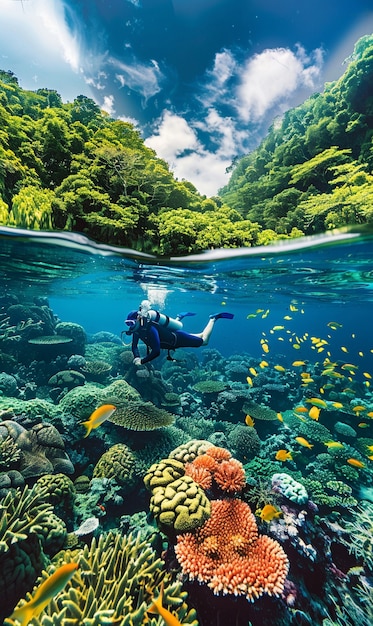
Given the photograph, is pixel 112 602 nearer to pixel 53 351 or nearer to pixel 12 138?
pixel 53 351

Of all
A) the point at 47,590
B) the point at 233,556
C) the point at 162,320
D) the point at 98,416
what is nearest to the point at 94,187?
the point at 162,320

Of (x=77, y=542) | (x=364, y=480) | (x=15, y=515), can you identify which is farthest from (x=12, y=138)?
(x=364, y=480)

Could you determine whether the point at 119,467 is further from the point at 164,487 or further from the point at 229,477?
the point at 229,477

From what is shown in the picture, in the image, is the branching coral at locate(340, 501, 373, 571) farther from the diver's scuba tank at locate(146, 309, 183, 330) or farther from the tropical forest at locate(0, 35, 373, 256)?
the tropical forest at locate(0, 35, 373, 256)

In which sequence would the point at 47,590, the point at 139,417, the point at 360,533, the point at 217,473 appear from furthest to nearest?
the point at 139,417 → the point at 360,533 → the point at 217,473 → the point at 47,590

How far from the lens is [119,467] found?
20.7ft

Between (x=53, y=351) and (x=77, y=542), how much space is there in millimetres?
8830

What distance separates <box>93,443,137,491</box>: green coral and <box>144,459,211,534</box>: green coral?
1142 millimetres

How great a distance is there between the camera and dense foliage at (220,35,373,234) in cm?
853

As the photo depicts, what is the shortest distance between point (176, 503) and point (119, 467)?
7.05ft

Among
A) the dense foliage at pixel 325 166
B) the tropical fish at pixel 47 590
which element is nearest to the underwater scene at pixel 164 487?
the tropical fish at pixel 47 590

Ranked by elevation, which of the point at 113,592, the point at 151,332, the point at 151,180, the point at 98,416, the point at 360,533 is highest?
the point at 151,180

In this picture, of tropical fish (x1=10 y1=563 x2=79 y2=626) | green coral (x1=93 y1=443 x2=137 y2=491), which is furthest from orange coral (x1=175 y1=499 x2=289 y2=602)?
tropical fish (x1=10 y1=563 x2=79 y2=626)

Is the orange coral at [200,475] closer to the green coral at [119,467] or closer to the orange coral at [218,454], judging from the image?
the orange coral at [218,454]
